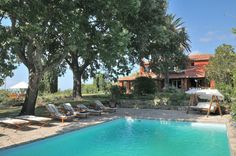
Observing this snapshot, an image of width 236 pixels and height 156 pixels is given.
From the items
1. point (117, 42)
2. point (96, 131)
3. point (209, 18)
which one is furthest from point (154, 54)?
point (96, 131)

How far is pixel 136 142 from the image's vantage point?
572 inches

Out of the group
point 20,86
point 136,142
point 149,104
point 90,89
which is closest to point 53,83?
point 90,89

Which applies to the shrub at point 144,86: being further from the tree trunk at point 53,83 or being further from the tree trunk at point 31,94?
the tree trunk at point 31,94

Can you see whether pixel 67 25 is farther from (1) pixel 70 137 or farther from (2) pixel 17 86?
(2) pixel 17 86

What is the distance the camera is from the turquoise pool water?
12.4 metres

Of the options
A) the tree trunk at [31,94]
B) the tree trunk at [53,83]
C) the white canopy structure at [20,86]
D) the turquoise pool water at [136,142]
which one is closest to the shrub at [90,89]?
the tree trunk at [53,83]

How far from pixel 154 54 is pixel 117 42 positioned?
13.5 metres

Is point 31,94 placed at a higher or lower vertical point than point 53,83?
lower

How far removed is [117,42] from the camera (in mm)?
18625

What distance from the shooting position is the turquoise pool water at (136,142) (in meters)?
12.4

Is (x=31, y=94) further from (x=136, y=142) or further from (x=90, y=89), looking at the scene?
(x=90, y=89)

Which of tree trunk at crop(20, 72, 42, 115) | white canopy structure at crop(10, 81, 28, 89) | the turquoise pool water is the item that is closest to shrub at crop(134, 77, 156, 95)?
white canopy structure at crop(10, 81, 28, 89)

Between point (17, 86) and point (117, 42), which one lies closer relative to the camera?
point (117, 42)

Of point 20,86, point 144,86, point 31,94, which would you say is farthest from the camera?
point 144,86
